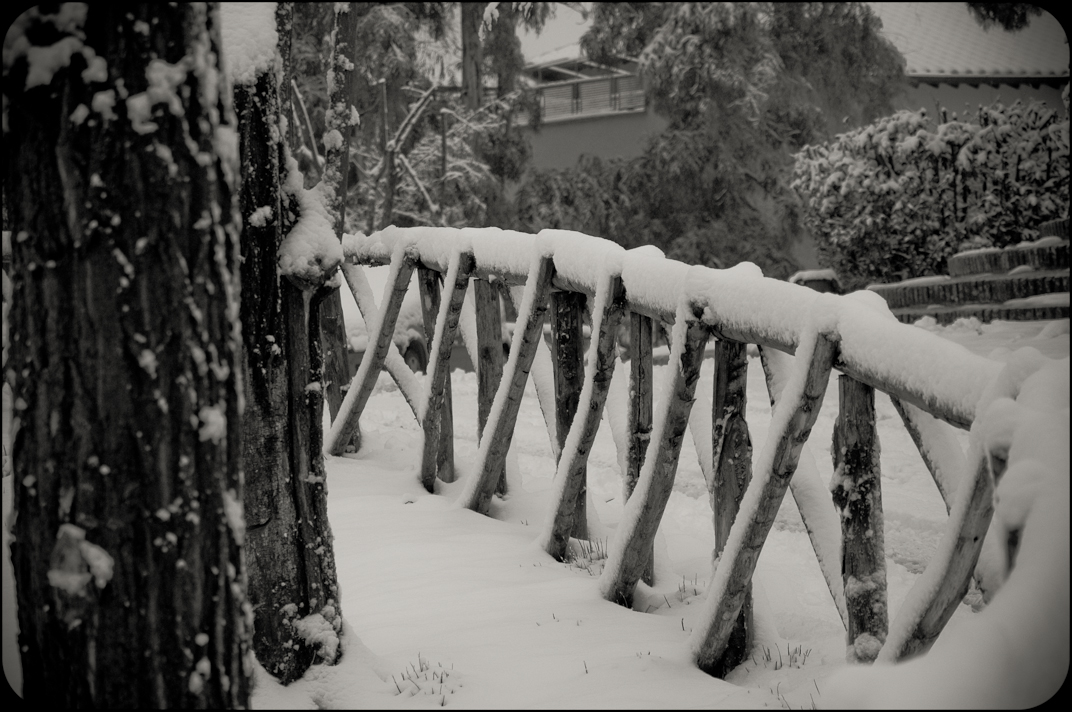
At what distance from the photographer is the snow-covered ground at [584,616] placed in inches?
59.4

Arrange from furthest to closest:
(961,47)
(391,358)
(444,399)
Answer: (961,47) → (391,358) → (444,399)

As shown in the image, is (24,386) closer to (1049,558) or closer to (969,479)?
(1049,558)

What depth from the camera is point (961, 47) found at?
69.8 ft

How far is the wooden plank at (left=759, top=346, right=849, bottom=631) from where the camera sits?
283cm

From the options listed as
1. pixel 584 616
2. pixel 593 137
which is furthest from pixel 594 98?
pixel 584 616

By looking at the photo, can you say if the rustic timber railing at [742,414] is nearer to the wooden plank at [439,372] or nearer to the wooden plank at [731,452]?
the wooden plank at [731,452]

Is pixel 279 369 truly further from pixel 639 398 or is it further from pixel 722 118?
pixel 722 118

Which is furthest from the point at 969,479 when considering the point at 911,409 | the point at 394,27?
the point at 394,27

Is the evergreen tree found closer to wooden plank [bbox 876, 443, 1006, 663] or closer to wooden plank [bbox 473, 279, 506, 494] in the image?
wooden plank [bbox 473, 279, 506, 494]

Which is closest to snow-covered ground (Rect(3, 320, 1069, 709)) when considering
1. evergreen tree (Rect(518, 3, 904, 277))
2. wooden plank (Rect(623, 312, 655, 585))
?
wooden plank (Rect(623, 312, 655, 585))

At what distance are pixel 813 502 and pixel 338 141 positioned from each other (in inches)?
161

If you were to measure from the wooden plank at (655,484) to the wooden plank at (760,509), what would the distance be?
0.45m

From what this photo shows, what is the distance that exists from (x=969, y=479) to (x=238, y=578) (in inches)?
64.8

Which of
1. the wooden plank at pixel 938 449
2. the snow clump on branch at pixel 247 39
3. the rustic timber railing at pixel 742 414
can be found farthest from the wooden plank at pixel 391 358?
the wooden plank at pixel 938 449
